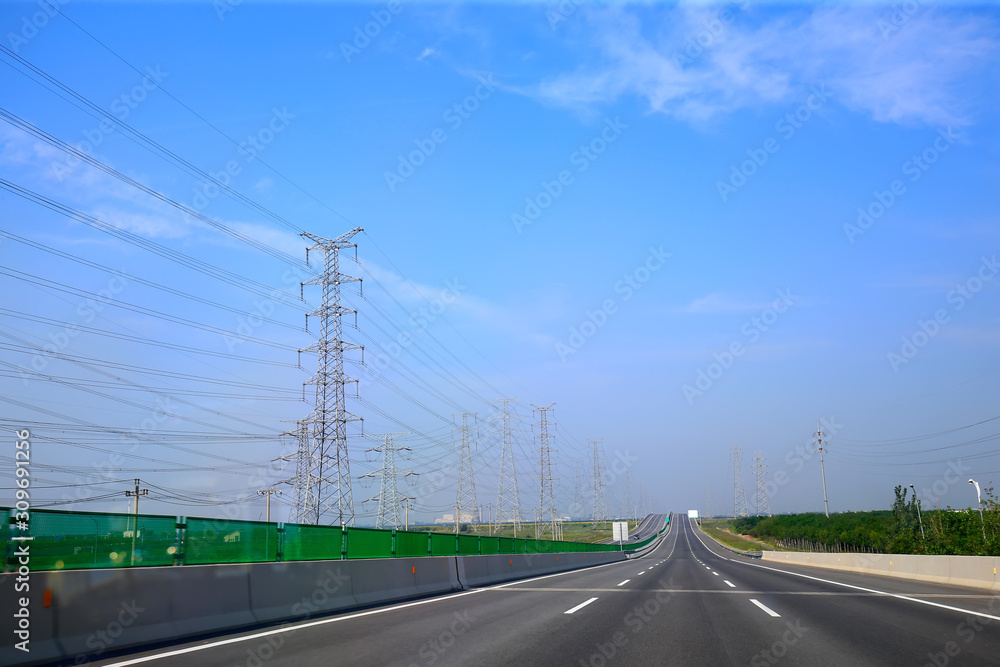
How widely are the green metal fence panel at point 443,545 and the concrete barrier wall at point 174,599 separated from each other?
3.98 meters

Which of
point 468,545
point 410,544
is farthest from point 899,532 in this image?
point 410,544

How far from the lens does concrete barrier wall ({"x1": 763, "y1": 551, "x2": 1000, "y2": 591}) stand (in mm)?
18250

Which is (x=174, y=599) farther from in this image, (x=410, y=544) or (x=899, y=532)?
(x=899, y=532)

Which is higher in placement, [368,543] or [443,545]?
[368,543]

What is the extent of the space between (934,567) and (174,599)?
2172 centimetres

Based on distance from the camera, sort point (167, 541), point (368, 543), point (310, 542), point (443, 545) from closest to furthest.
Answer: point (167, 541) → point (310, 542) → point (368, 543) → point (443, 545)

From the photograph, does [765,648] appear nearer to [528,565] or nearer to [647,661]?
[647,661]

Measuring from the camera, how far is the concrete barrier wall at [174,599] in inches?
310

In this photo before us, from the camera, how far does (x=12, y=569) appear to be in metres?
7.95

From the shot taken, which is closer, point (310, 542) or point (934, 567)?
point (310, 542)

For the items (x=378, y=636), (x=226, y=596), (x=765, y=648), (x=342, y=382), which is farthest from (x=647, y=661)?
(x=342, y=382)

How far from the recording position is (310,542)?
560 inches

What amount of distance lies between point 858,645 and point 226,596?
903 centimetres

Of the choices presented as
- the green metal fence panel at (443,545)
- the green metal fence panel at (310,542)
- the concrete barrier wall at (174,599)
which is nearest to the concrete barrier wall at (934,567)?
the green metal fence panel at (443,545)
